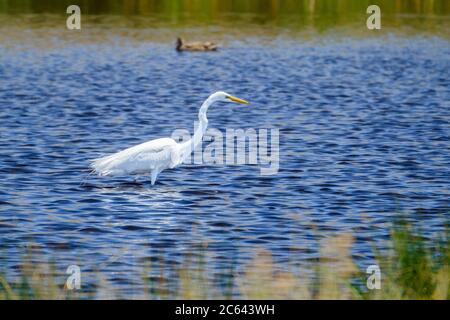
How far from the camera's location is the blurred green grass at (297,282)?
8961 mm

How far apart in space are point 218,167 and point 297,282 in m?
8.11

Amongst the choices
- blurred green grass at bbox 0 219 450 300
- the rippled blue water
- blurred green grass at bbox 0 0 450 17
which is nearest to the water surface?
the rippled blue water

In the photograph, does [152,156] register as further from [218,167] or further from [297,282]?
[297,282]

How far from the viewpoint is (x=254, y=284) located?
9.99 m

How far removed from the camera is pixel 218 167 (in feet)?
60.1

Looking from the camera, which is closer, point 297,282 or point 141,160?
point 297,282

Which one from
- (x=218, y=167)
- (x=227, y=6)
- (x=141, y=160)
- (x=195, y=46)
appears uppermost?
A: (x=227, y=6)

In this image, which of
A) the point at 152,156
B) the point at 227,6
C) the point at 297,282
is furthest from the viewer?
the point at 227,6

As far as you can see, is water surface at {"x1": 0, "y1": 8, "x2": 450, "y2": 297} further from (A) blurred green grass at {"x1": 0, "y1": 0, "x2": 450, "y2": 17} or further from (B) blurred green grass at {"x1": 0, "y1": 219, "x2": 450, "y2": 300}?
(A) blurred green grass at {"x1": 0, "y1": 0, "x2": 450, "y2": 17}

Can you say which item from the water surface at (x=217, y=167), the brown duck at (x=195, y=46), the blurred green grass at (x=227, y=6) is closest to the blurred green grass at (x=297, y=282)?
the water surface at (x=217, y=167)

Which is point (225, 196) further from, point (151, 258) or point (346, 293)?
point (346, 293)

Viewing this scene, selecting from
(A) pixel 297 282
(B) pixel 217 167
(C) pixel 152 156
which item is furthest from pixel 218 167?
(A) pixel 297 282
